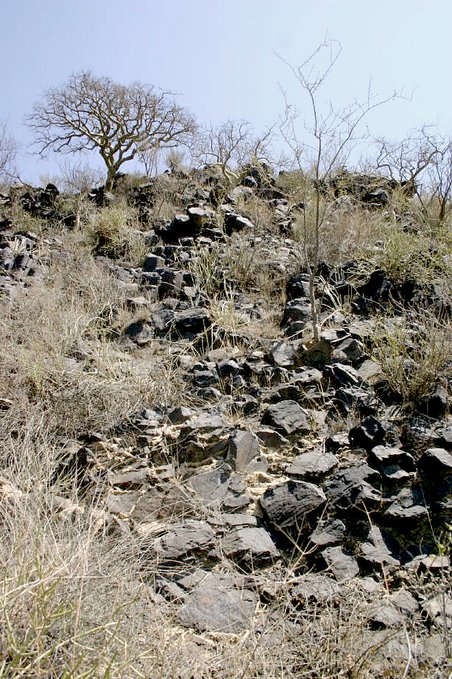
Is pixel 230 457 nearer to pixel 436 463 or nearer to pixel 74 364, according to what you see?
pixel 436 463

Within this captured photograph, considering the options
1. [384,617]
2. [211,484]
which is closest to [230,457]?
[211,484]

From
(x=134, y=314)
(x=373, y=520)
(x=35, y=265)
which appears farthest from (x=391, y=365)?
(x=35, y=265)

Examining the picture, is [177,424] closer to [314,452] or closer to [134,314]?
[314,452]

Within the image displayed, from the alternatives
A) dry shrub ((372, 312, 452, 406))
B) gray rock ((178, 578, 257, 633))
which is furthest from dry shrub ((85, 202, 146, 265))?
gray rock ((178, 578, 257, 633))

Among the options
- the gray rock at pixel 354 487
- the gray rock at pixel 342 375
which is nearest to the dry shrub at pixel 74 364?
the gray rock at pixel 342 375

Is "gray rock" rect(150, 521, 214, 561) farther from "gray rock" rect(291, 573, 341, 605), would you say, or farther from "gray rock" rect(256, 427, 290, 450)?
"gray rock" rect(256, 427, 290, 450)

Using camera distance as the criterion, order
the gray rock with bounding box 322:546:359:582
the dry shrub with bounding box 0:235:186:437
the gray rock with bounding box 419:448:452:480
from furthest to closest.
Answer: the dry shrub with bounding box 0:235:186:437 < the gray rock with bounding box 419:448:452:480 < the gray rock with bounding box 322:546:359:582

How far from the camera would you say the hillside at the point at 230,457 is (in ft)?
6.97

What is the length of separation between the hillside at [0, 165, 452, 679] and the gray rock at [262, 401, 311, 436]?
1 cm

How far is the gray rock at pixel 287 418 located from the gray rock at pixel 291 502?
713 mm

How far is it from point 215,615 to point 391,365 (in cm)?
240

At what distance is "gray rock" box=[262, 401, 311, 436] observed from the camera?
392 cm

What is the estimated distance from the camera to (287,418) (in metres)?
4.00

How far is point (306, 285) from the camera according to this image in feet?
20.9
